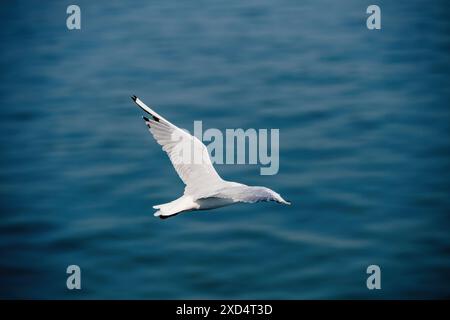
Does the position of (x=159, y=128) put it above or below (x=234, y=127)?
below

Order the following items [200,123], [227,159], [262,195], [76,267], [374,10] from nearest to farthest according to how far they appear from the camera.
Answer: [262,195], [76,267], [227,159], [200,123], [374,10]

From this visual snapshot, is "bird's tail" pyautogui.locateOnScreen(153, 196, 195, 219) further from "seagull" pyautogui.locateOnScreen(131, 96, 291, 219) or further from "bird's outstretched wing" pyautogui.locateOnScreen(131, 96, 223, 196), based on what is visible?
"bird's outstretched wing" pyautogui.locateOnScreen(131, 96, 223, 196)

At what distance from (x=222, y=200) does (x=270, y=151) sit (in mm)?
2687

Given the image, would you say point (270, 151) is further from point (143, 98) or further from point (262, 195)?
point (262, 195)

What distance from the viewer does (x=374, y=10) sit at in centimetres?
1463

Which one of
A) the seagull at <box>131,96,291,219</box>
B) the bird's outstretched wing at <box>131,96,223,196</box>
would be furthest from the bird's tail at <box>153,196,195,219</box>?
the bird's outstretched wing at <box>131,96,223,196</box>

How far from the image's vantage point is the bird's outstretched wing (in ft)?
29.8

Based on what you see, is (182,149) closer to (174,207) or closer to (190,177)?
(190,177)

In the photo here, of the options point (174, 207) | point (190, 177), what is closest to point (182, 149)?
point (190, 177)

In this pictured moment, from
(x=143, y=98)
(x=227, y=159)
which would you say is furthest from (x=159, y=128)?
(x=143, y=98)

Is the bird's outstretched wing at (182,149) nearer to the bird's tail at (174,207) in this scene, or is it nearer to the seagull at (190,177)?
the seagull at (190,177)

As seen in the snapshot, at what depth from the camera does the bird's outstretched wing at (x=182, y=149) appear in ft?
29.8

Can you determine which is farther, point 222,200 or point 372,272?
point 372,272

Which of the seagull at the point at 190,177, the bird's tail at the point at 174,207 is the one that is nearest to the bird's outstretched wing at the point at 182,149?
the seagull at the point at 190,177
